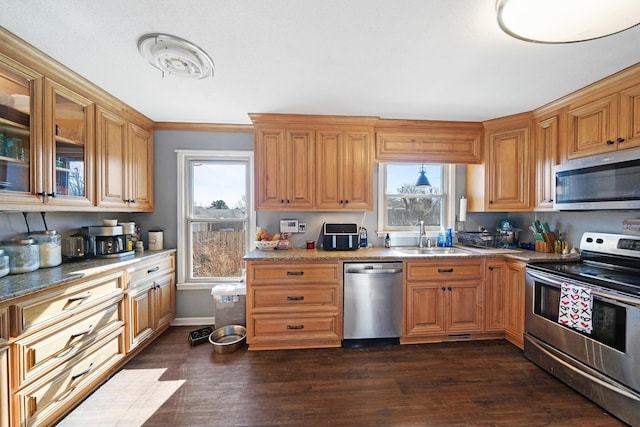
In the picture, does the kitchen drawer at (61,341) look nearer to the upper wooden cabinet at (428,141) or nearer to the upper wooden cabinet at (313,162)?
the upper wooden cabinet at (313,162)

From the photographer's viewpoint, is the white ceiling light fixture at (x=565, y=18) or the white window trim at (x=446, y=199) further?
the white window trim at (x=446, y=199)

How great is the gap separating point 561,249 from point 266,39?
10.8 feet

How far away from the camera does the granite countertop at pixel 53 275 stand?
53.7 inches

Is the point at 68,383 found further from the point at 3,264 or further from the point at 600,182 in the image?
the point at 600,182

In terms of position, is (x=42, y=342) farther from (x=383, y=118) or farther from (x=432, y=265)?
(x=383, y=118)

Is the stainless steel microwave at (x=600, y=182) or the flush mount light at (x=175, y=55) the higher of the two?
the flush mount light at (x=175, y=55)

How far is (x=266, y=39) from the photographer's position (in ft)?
4.96

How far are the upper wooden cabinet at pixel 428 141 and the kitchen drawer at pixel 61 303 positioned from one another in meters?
2.74

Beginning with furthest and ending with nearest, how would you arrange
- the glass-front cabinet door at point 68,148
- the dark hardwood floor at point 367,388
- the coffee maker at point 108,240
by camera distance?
the coffee maker at point 108,240, the glass-front cabinet door at point 68,148, the dark hardwood floor at point 367,388

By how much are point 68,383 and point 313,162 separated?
252cm

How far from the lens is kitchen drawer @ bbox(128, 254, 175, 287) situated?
225 centimetres

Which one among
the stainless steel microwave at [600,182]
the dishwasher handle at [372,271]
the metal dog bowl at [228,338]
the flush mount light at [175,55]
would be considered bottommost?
the metal dog bowl at [228,338]

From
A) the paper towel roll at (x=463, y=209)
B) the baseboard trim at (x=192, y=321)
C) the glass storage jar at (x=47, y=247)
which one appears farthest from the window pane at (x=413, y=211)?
the glass storage jar at (x=47, y=247)

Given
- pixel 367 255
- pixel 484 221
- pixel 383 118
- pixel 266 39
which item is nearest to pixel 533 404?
pixel 367 255
